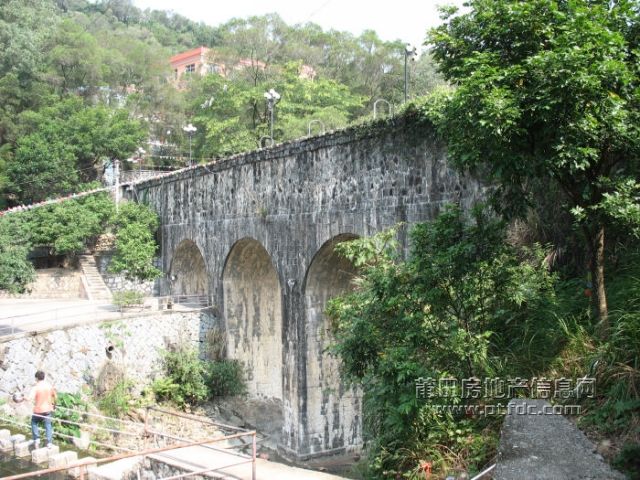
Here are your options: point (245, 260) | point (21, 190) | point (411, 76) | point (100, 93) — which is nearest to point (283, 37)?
point (411, 76)

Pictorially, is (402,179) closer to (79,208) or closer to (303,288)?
(303,288)

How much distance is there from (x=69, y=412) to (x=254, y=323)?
16.9ft

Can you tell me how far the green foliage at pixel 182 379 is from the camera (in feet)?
46.6

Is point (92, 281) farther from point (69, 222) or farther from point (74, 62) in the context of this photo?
point (74, 62)

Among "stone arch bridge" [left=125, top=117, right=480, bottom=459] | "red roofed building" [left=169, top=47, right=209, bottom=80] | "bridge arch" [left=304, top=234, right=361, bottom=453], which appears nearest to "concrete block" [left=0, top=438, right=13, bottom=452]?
"stone arch bridge" [left=125, top=117, right=480, bottom=459]

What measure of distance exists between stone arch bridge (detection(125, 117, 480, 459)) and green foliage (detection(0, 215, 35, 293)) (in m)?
5.30

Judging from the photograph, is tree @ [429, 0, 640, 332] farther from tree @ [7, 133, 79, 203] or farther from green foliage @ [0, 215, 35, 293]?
tree @ [7, 133, 79, 203]

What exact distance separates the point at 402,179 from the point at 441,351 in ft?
13.6

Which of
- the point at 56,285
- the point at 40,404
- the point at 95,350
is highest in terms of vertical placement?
the point at 56,285

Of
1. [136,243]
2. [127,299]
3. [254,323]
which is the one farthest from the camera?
[136,243]

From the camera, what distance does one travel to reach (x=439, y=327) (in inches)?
244

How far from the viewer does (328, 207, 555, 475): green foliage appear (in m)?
5.84

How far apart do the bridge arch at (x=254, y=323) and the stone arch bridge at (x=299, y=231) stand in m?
0.03

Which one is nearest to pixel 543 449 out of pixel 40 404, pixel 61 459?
pixel 61 459
